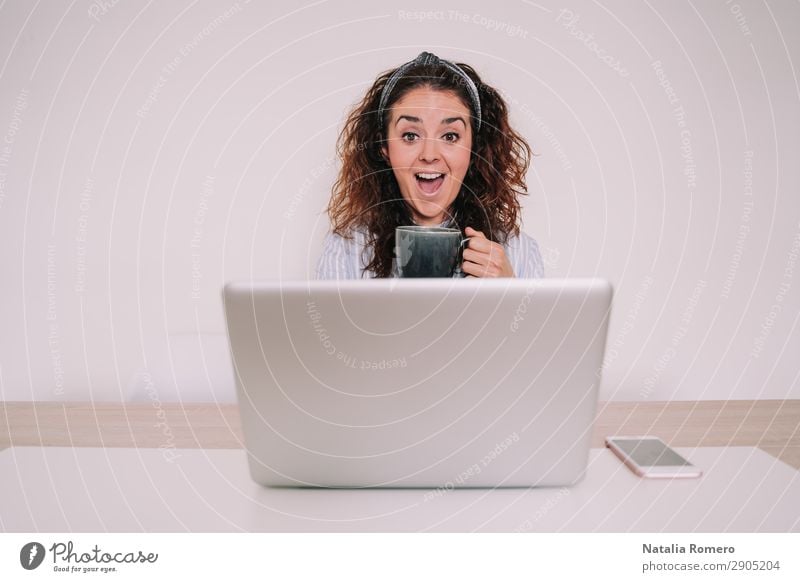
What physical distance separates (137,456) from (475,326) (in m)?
0.41

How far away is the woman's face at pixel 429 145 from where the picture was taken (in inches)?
55.4

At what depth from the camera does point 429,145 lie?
143 cm

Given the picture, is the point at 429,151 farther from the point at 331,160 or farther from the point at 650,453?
the point at 650,453

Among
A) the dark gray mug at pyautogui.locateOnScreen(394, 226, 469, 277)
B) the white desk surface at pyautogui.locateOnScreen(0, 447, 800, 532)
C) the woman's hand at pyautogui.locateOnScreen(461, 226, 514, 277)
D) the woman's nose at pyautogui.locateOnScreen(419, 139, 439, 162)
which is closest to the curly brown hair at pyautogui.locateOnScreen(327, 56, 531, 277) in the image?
the woman's nose at pyautogui.locateOnScreen(419, 139, 439, 162)

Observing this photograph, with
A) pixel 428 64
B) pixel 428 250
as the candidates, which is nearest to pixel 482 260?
pixel 428 250

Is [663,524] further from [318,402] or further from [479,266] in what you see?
[479,266]

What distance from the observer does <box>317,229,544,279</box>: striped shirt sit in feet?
4.74

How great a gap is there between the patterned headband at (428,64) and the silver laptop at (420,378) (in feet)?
3.57

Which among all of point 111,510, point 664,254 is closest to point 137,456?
point 111,510

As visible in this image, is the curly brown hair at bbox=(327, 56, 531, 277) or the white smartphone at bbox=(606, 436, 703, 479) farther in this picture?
the curly brown hair at bbox=(327, 56, 531, 277)

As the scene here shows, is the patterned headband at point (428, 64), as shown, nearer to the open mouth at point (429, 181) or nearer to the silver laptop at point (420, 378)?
the open mouth at point (429, 181)

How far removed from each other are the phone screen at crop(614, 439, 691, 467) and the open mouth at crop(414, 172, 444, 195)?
922mm

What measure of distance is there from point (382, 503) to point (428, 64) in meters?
1.21

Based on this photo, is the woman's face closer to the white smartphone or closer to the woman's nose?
the woman's nose
